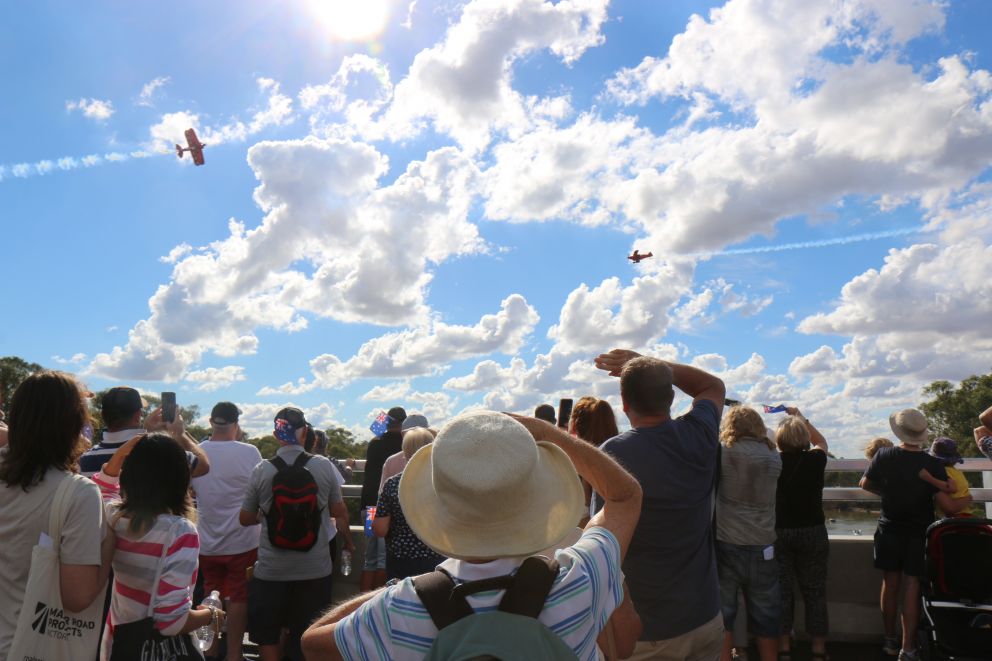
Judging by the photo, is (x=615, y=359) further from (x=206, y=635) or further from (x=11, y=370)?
(x=11, y=370)

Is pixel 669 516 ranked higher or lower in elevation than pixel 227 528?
higher

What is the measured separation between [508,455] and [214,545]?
18.2 feet

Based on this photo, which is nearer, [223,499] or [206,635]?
[206,635]

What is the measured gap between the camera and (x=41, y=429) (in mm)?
3172

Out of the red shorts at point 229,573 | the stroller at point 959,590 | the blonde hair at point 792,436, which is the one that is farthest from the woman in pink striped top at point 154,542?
the stroller at point 959,590

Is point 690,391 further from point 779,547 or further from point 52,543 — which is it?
point 779,547

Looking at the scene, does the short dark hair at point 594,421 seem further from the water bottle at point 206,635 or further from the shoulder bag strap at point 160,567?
the shoulder bag strap at point 160,567

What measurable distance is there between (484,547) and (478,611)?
15 centimetres

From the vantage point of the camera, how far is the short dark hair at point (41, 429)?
3.13m

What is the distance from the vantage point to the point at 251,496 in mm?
6004

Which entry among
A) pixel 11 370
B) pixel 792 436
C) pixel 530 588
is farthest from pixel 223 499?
pixel 11 370

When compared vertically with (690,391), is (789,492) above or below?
below

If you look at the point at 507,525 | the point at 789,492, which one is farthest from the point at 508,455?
the point at 789,492

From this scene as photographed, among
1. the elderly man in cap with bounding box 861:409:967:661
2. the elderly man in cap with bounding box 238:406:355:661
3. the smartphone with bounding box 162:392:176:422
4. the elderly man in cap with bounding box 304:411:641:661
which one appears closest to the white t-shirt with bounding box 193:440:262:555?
the elderly man in cap with bounding box 238:406:355:661
